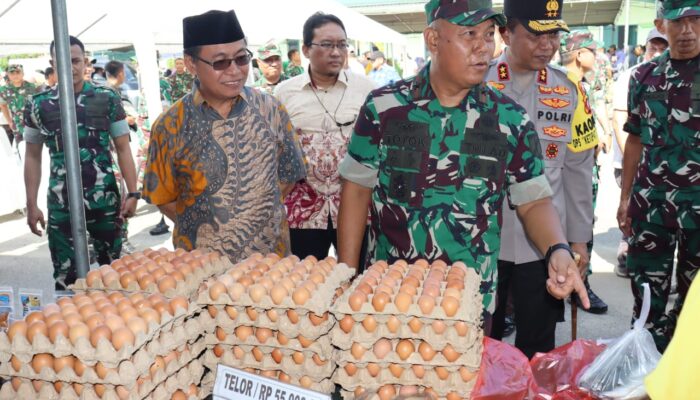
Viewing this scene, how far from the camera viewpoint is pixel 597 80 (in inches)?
340

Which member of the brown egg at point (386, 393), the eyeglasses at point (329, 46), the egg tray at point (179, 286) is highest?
the eyeglasses at point (329, 46)

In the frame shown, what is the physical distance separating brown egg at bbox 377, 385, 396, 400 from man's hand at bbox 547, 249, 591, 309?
694mm

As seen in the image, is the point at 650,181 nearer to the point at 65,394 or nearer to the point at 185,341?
the point at 185,341

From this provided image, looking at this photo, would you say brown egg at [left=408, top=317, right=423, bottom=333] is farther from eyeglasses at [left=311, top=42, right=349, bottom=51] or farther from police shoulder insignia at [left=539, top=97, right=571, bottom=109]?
eyeglasses at [left=311, top=42, right=349, bottom=51]

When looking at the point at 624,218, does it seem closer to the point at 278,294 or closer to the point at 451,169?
the point at 451,169

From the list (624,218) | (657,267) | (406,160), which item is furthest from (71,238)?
(657,267)

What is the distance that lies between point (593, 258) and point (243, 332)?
18.8 ft

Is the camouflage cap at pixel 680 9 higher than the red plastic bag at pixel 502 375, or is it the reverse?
the camouflage cap at pixel 680 9

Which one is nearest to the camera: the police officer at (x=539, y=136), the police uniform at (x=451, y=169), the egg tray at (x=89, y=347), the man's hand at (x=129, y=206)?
the egg tray at (x=89, y=347)

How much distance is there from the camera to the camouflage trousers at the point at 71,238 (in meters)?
4.59

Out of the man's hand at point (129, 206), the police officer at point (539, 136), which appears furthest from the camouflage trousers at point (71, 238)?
the police officer at point (539, 136)

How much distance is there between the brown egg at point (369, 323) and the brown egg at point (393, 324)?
0.13 ft

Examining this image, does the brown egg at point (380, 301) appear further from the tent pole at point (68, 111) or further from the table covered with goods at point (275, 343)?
the tent pole at point (68, 111)

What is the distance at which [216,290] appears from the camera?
6.03 ft
